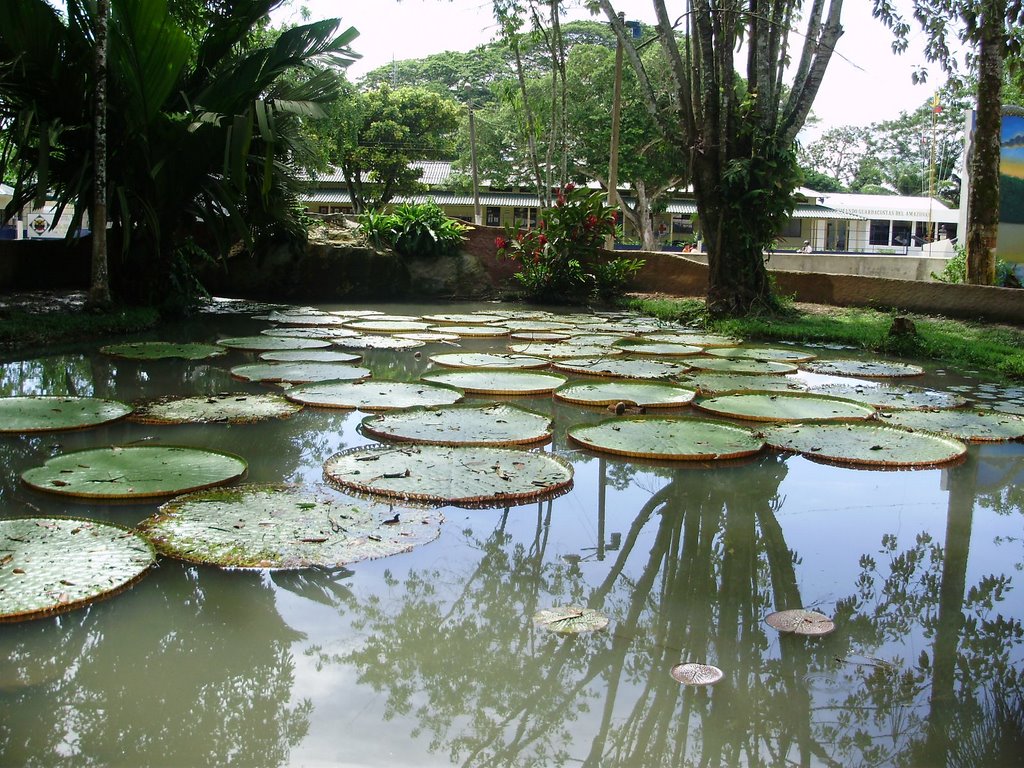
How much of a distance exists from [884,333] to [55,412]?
231 inches

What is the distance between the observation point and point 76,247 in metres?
8.87

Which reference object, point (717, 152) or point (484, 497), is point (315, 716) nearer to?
point (484, 497)

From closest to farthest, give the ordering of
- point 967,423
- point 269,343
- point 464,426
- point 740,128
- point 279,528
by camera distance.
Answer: point 279,528 < point 464,426 < point 967,423 < point 269,343 < point 740,128

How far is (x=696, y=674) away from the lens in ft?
5.96

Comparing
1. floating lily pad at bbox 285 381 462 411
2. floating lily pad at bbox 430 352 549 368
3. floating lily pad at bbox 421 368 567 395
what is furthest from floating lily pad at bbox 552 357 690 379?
floating lily pad at bbox 285 381 462 411

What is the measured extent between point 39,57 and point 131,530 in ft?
18.0

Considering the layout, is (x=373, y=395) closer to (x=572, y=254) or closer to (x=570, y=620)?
(x=570, y=620)

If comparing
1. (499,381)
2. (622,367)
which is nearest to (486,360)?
(499,381)

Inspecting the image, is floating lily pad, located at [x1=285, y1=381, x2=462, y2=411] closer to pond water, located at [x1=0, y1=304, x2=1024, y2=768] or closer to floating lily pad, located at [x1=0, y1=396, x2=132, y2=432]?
floating lily pad, located at [x1=0, y1=396, x2=132, y2=432]

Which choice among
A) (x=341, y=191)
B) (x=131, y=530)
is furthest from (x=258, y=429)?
(x=341, y=191)

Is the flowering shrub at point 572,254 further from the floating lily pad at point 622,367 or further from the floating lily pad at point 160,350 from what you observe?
the floating lily pad at point 160,350

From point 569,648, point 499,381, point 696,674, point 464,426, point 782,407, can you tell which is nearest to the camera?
point 696,674

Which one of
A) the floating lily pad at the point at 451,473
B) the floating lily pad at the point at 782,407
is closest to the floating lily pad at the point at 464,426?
the floating lily pad at the point at 451,473

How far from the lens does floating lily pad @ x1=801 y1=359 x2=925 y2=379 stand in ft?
17.8
